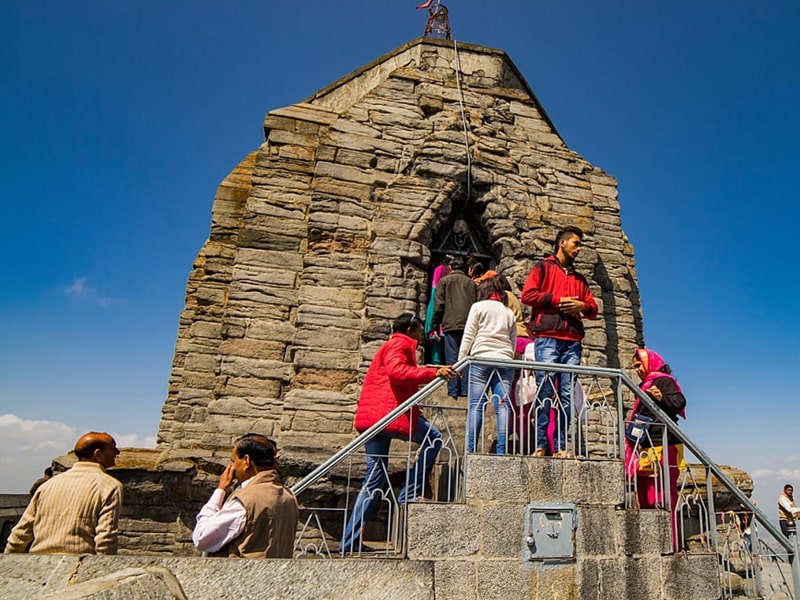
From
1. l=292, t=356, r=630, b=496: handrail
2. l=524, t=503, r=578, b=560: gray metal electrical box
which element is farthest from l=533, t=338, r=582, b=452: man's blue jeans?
l=524, t=503, r=578, b=560: gray metal electrical box

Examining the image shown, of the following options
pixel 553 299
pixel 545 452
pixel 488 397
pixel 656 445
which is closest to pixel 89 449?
pixel 488 397

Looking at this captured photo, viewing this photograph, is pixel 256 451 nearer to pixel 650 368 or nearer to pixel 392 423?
pixel 392 423

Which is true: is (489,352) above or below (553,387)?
above

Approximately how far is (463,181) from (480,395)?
13.6 feet

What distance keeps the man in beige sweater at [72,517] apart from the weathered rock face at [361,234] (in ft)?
9.11

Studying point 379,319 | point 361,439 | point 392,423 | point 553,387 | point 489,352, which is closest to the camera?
point 361,439

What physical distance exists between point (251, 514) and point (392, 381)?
7.23ft

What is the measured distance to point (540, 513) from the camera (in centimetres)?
460

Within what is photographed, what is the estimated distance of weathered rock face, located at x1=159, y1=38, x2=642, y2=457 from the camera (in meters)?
6.93

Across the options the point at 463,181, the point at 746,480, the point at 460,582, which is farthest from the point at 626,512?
the point at 463,181

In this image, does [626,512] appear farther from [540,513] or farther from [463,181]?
[463,181]

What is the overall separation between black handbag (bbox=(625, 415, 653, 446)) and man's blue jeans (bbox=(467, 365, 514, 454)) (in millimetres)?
1332

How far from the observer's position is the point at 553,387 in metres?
5.15

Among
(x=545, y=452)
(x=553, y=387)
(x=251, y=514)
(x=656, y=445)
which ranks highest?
(x=553, y=387)
